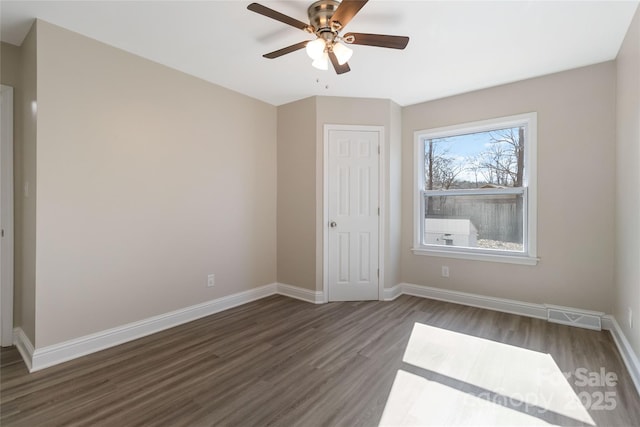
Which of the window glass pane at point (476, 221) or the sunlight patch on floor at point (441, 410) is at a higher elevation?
the window glass pane at point (476, 221)

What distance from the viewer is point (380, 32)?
2.36 meters

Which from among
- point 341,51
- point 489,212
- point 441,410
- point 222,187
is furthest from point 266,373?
point 489,212

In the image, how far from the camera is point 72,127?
92.2 inches

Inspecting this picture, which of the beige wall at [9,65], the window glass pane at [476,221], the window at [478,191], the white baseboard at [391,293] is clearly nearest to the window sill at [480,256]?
the window at [478,191]

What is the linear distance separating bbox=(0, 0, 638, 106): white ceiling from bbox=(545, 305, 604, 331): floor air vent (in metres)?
2.39

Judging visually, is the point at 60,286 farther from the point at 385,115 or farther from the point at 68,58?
the point at 385,115

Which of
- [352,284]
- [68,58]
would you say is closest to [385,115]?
[352,284]

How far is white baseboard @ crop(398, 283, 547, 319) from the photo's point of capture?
3168 mm

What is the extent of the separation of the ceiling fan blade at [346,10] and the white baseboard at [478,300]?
10.5 ft

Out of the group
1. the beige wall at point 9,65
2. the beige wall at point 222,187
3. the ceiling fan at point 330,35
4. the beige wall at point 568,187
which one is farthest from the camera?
the beige wall at point 568,187

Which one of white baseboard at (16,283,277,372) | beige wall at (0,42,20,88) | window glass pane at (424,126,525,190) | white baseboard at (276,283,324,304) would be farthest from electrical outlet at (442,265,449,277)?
beige wall at (0,42,20,88)

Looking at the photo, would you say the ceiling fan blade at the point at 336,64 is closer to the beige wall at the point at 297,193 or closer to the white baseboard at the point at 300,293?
the beige wall at the point at 297,193

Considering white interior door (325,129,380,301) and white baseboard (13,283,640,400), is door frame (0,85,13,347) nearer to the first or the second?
white baseboard (13,283,640,400)

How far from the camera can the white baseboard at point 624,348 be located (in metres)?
1.98
